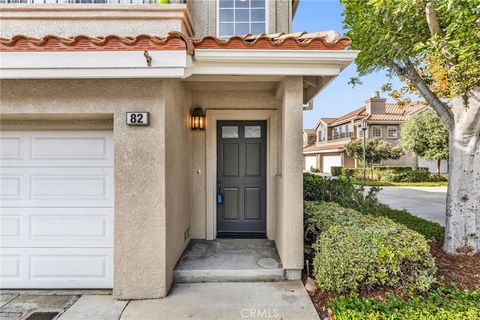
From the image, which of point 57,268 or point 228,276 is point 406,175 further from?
point 57,268

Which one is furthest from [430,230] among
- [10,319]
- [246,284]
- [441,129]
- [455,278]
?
[441,129]

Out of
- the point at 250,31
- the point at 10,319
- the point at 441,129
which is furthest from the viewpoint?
the point at 441,129

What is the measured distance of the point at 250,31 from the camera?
6117mm

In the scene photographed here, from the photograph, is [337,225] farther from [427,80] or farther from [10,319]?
[427,80]

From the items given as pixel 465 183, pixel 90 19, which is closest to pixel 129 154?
pixel 90 19

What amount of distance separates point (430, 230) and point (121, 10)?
342 inches

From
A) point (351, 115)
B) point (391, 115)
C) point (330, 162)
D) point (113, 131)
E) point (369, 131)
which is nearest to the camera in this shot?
point (113, 131)

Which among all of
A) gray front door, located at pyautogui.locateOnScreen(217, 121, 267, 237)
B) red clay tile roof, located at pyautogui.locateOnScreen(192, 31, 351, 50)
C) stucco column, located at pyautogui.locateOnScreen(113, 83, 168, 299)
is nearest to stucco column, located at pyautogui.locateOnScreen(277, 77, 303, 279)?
red clay tile roof, located at pyautogui.locateOnScreen(192, 31, 351, 50)

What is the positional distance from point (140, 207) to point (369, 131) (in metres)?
31.4

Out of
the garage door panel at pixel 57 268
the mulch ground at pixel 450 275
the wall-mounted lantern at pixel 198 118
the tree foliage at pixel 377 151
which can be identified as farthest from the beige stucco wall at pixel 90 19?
the tree foliage at pixel 377 151

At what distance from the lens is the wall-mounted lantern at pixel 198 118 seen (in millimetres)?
5562

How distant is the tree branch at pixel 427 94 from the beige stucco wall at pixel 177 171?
495 centimetres

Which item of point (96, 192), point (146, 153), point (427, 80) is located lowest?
point (96, 192)

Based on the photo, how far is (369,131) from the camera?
2981 cm
